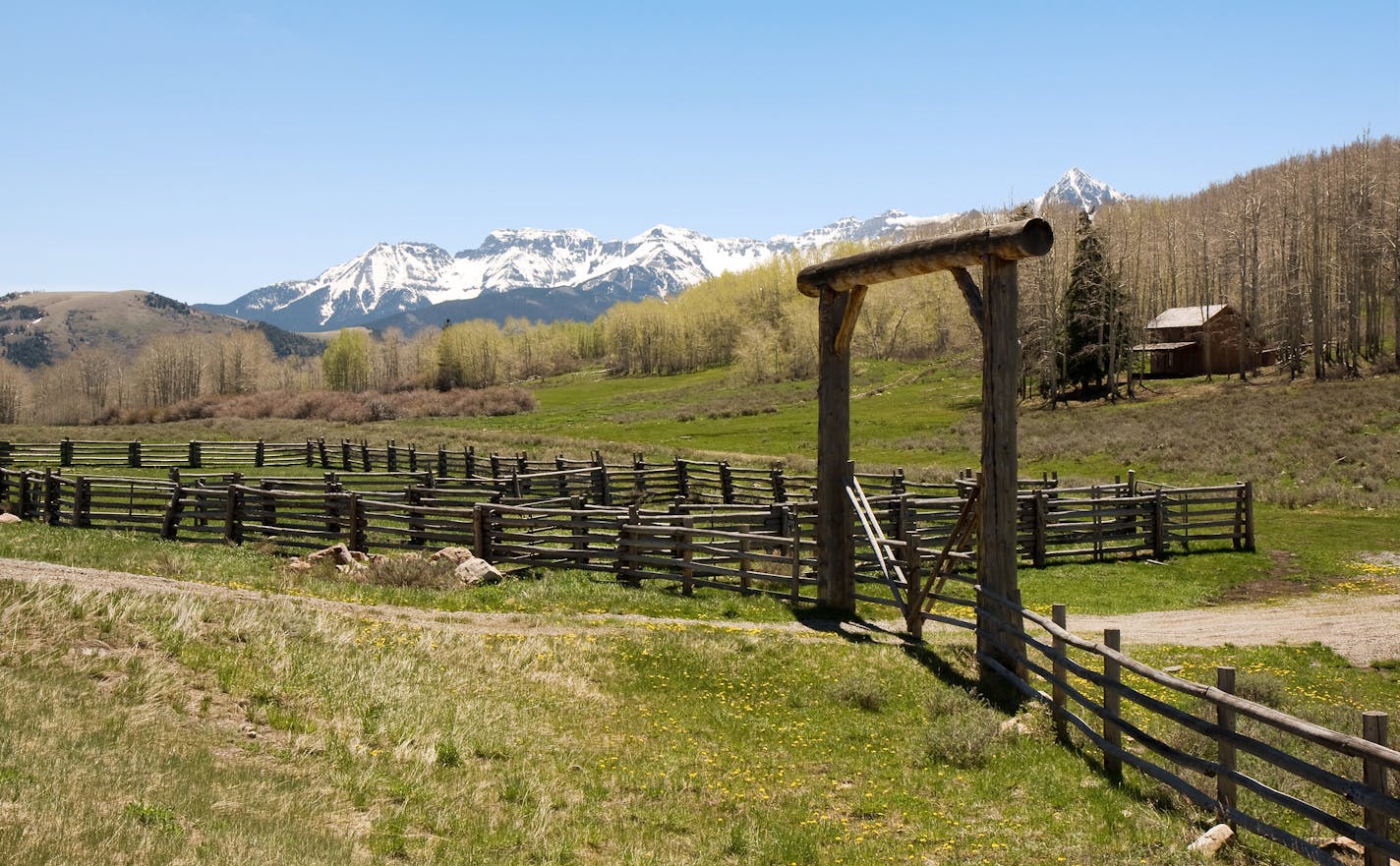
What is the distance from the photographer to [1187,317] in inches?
2896

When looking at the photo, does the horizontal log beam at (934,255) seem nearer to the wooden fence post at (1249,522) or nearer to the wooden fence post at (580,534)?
the wooden fence post at (580,534)

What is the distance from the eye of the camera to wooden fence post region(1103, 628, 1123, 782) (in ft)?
27.2

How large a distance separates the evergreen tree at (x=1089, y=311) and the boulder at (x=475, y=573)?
182 ft

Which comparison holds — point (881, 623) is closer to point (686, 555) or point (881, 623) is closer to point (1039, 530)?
point (686, 555)

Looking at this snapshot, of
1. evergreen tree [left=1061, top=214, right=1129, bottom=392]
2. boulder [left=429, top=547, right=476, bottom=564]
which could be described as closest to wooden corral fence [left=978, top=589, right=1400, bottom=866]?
boulder [left=429, top=547, right=476, bottom=564]

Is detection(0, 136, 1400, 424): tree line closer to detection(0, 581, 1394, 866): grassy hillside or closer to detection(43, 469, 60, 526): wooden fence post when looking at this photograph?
detection(43, 469, 60, 526): wooden fence post

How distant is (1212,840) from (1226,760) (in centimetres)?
71

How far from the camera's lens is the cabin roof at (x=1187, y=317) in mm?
71062

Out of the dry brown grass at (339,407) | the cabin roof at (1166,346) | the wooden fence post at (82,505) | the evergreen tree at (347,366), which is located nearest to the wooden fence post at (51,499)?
the wooden fence post at (82,505)

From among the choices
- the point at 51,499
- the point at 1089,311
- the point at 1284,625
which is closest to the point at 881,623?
the point at 1284,625

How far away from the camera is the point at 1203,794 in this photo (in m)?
7.05

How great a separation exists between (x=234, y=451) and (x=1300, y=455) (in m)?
46.2

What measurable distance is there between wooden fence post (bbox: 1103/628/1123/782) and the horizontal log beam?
4038 millimetres

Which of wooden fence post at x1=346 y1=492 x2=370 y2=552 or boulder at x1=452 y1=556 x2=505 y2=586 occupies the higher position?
wooden fence post at x1=346 y1=492 x2=370 y2=552
